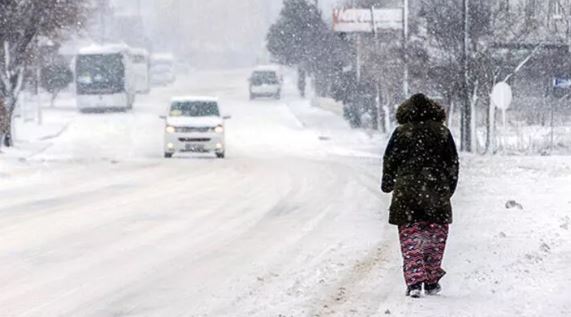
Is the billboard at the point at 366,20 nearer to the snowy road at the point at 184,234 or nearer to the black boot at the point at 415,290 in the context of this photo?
the snowy road at the point at 184,234

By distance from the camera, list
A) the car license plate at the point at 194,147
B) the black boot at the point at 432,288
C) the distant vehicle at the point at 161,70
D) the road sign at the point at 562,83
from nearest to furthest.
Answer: the black boot at the point at 432,288 < the car license plate at the point at 194,147 < the road sign at the point at 562,83 < the distant vehicle at the point at 161,70

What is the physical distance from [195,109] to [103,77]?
24.8m

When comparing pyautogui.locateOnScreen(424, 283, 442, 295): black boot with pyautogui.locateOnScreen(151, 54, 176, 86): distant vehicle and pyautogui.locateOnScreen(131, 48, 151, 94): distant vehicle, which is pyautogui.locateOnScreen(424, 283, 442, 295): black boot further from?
pyautogui.locateOnScreen(151, 54, 176, 86): distant vehicle

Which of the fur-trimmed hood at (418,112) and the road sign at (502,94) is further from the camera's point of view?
Answer: the road sign at (502,94)

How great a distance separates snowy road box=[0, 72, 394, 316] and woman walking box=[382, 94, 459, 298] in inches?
23.5

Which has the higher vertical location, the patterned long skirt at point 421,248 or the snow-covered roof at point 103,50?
the snow-covered roof at point 103,50

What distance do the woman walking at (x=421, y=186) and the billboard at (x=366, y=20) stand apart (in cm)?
4050

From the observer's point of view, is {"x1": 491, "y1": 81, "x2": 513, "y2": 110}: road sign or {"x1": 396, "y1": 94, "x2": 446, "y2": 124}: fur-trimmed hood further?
A: {"x1": 491, "y1": 81, "x2": 513, "y2": 110}: road sign

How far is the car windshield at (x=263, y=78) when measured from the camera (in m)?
74.9

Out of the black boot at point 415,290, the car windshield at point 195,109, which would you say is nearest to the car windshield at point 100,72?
the car windshield at point 195,109

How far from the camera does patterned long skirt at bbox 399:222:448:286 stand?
29.5 feet

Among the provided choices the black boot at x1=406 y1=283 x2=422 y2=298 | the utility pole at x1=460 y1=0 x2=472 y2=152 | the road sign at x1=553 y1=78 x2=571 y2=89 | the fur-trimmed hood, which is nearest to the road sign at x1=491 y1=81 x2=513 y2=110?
the utility pole at x1=460 y1=0 x2=472 y2=152

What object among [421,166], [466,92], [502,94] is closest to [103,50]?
[466,92]

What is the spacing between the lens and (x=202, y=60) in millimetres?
152500
